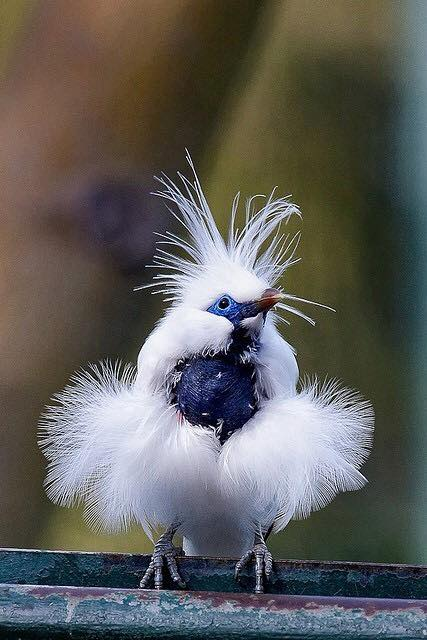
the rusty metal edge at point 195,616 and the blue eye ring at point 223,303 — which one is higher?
the blue eye ring at point 223,303

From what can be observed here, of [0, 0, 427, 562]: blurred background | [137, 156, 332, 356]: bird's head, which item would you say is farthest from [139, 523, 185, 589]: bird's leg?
[0, 0, 427, 562]: blurred background

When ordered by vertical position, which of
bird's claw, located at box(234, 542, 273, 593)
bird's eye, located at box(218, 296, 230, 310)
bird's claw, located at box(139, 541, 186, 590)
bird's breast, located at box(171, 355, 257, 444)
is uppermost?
bird's eye, located at box(218, 296, 230, 310)

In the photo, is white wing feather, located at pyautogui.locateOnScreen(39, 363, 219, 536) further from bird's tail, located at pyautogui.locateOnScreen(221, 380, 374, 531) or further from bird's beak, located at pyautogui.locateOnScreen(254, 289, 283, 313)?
bird's beak, located at pyautogui.locateOnScreen(254, 289, 283, 313)

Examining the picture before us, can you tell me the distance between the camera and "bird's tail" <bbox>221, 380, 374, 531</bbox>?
1.22 m

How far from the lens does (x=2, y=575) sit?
3.61 ft

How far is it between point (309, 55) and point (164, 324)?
0.70 meters

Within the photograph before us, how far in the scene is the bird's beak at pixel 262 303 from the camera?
4.10ft

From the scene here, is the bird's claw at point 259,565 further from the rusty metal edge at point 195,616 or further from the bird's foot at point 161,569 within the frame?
the rusty metal edge at point 195,616

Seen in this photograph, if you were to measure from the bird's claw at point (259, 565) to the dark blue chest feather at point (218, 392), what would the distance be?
17 cm

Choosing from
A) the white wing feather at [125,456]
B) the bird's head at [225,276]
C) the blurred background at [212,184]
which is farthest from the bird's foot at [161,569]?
the blurred background at [212,184]

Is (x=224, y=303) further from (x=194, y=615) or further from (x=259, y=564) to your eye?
(x=194, y=615)

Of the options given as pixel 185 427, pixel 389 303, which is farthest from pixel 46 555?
pixel 389 303

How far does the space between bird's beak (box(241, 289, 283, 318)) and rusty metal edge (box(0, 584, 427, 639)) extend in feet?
1.79

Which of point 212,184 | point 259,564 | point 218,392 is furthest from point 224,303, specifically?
point 212,184
